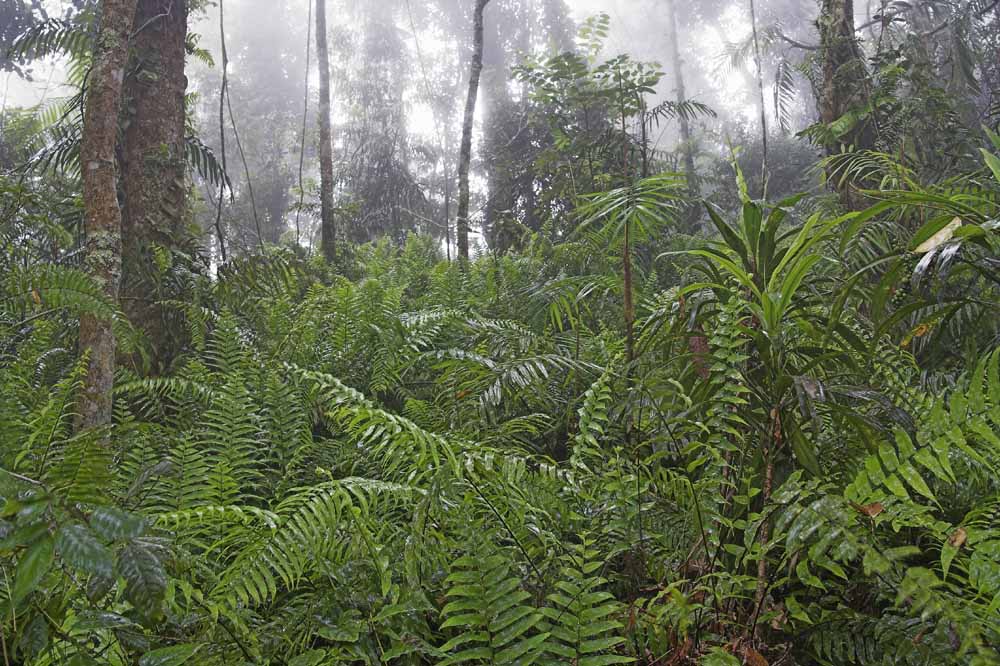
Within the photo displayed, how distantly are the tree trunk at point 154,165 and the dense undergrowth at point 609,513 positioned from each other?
47.1 inches

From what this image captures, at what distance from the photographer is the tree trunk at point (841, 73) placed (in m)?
4.98

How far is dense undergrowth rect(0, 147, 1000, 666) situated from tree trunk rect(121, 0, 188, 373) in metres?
1.20

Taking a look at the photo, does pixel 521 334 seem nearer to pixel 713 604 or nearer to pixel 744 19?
pixel 713 604

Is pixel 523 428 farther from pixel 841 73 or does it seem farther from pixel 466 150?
pixel 466 150

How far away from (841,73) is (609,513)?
14.9 feet

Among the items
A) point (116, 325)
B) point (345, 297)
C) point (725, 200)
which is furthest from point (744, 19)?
point (116, 325)

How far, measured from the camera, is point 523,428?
8.54 feet

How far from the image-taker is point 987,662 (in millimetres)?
1097

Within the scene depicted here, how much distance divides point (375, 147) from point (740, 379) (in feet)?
40.5

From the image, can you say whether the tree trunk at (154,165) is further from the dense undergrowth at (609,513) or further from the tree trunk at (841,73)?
the tree trunk at (841,73)

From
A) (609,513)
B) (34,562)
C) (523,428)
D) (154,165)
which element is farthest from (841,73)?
(34,562)

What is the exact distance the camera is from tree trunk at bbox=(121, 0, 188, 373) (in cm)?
410

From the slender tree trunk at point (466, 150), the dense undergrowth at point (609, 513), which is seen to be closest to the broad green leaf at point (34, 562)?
the dense undergrowth at point (609, 513)

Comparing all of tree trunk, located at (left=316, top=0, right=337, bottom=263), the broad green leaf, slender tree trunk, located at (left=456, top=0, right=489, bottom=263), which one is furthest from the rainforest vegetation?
tree trunk, located at (left=316, top=0, right=337, bottom=263)
